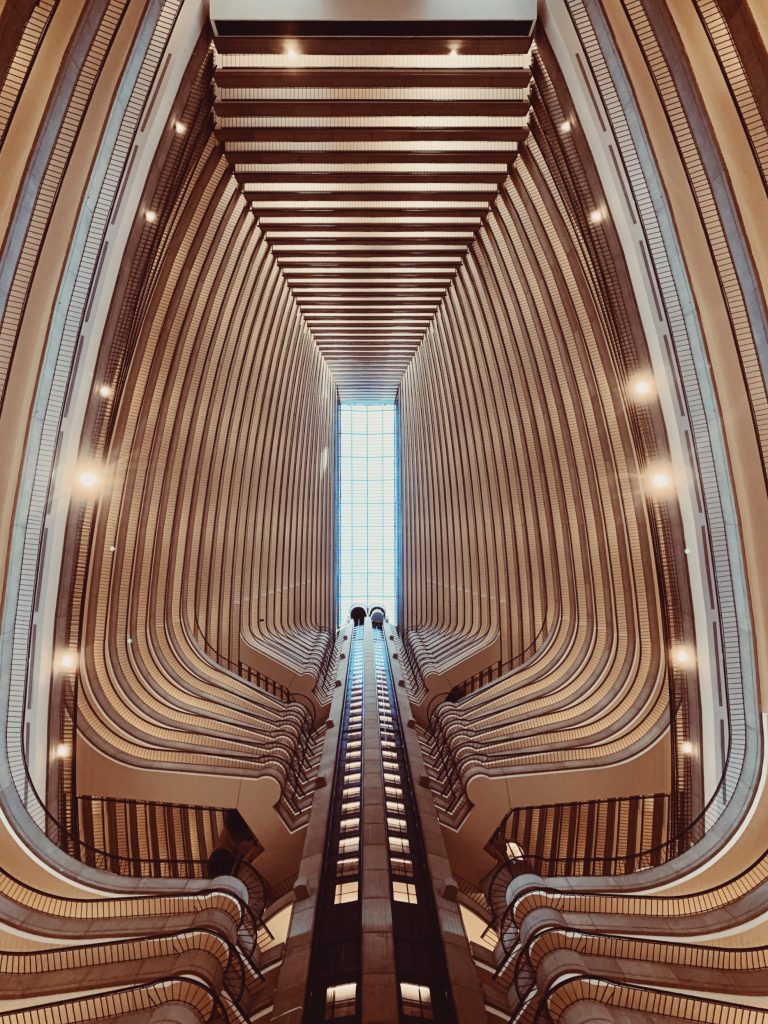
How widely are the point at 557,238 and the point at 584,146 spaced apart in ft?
13.8

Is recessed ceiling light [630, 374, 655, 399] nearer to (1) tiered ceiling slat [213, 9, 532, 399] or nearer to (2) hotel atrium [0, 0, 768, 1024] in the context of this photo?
(2) hotel atrium [0, 0, 768, 1024]

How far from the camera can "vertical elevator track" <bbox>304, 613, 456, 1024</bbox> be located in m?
7.00

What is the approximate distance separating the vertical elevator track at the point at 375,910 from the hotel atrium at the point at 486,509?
7 cm

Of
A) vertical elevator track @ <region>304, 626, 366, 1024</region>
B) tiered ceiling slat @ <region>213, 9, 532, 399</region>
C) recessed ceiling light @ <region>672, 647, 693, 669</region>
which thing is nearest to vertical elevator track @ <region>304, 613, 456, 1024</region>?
vertical elevator track @ <region>304, 626, 366, 1024</region>

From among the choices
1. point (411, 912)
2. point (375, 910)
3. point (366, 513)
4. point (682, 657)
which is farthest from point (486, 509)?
point (366, 513)

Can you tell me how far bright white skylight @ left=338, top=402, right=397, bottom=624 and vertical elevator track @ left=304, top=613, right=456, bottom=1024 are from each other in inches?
1304

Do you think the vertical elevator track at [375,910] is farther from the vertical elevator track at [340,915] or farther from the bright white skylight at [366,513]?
the bright white skylight at [366,513]

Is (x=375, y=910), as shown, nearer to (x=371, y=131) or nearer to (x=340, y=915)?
(x=340, y=915)

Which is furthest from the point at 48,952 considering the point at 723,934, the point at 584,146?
the point at 584,146

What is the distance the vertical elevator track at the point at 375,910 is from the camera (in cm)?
700

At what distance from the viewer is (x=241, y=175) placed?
57.4ft

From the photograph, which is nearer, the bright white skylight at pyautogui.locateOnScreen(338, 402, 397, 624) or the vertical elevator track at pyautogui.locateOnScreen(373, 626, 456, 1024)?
the vertical elevator track at pyautogui.locateOnScreen(373, 626, 456, 1024)

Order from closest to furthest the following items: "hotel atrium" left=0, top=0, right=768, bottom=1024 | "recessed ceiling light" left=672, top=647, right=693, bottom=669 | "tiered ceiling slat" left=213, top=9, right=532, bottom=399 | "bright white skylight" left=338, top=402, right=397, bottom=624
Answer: "hotel atrium" left=0, top=0, right=768, bottom=1024
"recessed ceiling light" left=672, top=647, right=693, bottom=669
"tiered ceiling slat" left=213, top=9, right=532, bottom=399
"bright white skylight" left=338, top=402, right=397, bottom=624

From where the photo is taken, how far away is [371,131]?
16781 mm
